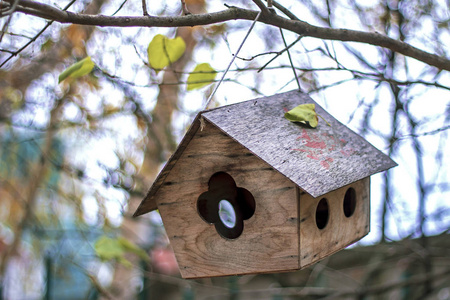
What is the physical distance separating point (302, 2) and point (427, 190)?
1378 millimetres

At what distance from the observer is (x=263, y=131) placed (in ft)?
4.83

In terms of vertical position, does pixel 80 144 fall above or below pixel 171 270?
above

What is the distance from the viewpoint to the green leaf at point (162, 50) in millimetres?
1787

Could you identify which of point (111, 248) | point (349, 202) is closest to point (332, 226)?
point (349, 202)

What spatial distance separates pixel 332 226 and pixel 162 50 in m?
0.84

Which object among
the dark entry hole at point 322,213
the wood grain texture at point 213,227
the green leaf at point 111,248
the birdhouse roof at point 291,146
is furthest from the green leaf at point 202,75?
the green leaf at point 111,248

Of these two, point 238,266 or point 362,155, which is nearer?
point 238,266

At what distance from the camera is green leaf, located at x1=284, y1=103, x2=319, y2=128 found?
5.00 feet

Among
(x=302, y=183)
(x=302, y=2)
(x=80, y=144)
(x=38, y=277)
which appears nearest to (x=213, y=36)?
(x=302, y=2)

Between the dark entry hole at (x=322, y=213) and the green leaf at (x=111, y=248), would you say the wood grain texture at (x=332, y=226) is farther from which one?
the green leaf at (x=111, y=248)

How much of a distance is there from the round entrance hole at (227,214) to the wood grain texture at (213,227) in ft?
0.23

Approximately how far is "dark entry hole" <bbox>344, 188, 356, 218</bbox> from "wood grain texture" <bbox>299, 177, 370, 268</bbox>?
0.01 meters

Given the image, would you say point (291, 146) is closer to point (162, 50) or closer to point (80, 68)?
→ point (162, 50)

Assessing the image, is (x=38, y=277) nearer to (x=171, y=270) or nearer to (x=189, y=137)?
(x=171, y=270)
